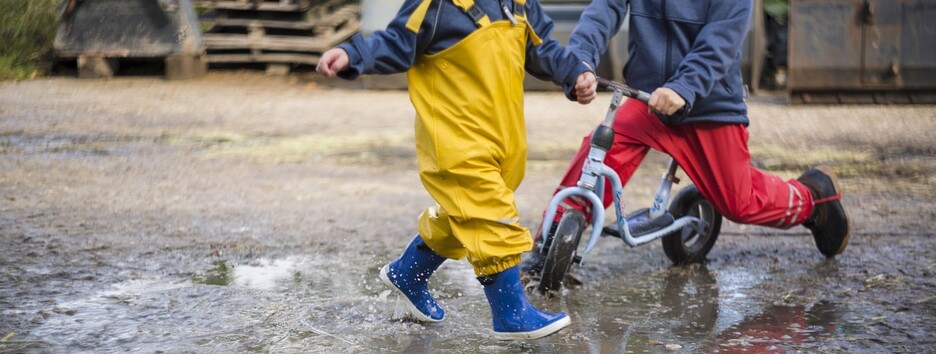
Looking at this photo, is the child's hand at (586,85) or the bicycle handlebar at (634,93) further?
the bicycle handlebar at (634,93)

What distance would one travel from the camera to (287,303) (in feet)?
14.1

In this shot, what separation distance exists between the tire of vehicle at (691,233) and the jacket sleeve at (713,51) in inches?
28.9

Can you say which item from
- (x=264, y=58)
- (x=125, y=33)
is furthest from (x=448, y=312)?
(x=264, y=58)

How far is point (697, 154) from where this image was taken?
454 cm

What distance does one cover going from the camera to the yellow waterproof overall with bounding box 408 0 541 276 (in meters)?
3.54

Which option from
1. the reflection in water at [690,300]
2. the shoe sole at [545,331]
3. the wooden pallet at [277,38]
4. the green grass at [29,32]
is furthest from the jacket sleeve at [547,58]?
the green grass at [29,32]

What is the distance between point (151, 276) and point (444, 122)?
175 cm

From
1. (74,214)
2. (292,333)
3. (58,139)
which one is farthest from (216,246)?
(58,139)

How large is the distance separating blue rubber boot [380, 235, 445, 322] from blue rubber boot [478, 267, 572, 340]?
0.33m

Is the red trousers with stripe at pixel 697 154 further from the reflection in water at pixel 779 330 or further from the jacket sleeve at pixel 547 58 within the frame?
the jacket sleeve at pixel 547 58

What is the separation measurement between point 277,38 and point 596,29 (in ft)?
38.0

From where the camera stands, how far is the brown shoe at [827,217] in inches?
197

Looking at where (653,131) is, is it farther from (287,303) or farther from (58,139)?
(58,139)

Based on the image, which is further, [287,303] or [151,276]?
[151,276]
